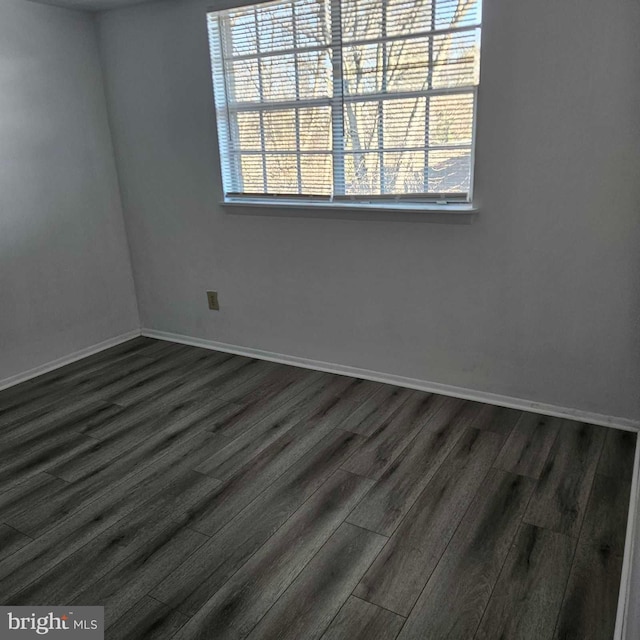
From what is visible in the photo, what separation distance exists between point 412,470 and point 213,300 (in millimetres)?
1860

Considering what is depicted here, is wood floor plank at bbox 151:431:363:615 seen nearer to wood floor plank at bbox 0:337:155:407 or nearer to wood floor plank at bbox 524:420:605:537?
wood floor plank at bbox 524:420:605:537

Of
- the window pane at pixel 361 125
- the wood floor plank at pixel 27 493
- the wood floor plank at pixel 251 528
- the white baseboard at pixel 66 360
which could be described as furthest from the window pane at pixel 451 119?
the white baseboard at pixel 66 360

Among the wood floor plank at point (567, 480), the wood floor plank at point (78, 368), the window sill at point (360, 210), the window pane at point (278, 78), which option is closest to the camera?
the wood floor plank at point (567, 480)

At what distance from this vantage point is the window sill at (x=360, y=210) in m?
2.70

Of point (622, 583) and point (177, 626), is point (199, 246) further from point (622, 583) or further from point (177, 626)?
point (622, 583)

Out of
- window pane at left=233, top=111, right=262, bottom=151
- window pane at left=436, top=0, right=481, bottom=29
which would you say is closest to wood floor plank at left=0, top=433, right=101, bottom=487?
window pane at left=233, top=111, right=262, bottom=151

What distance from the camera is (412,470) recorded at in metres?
2.32

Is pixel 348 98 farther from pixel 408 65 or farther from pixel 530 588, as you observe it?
pixel 530 588

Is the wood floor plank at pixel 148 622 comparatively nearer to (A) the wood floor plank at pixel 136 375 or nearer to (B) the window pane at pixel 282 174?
(A) the wood floor plank at pixel 136 375

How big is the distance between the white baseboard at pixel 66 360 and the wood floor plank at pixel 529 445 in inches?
105

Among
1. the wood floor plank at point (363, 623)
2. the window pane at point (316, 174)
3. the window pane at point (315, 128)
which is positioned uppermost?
the window pane at point (315, 128)

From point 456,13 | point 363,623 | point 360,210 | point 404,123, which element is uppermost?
point 456,13

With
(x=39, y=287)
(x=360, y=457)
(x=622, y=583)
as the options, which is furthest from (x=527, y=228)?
(x=39, y=287)

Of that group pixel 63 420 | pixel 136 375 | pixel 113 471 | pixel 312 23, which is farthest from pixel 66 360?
pixel 312 23
